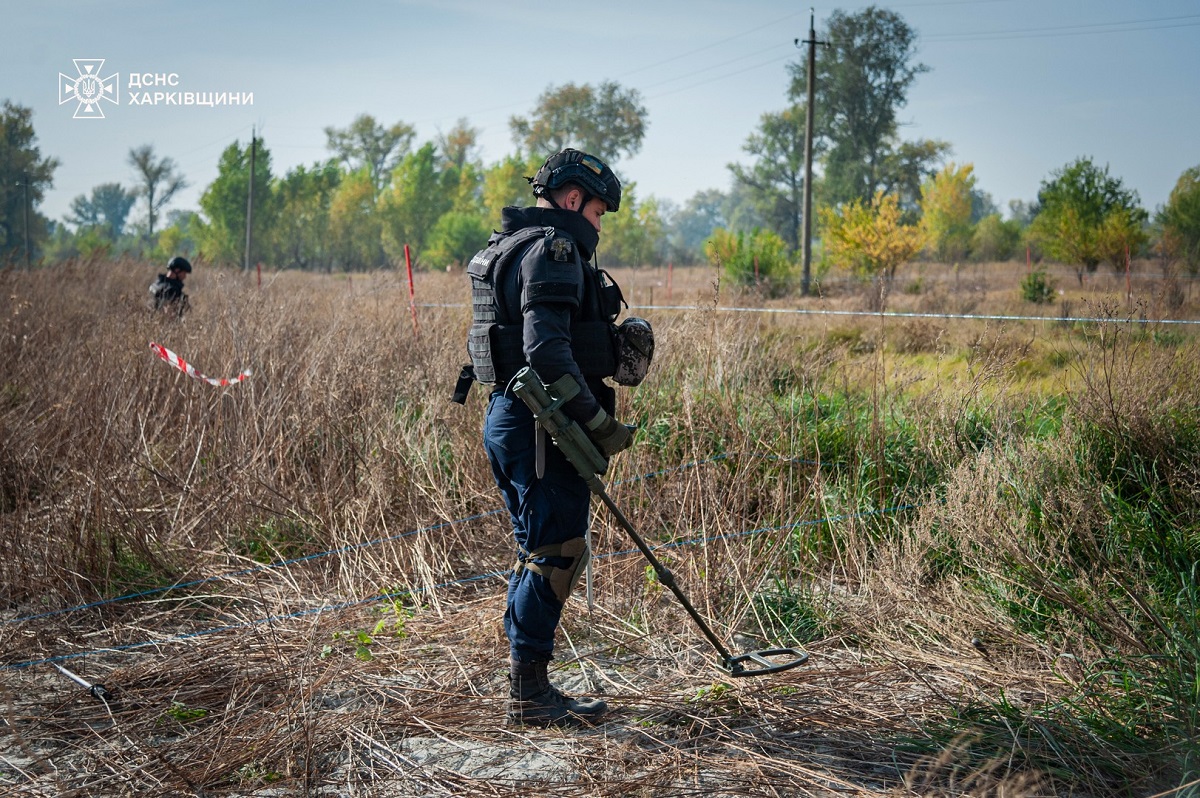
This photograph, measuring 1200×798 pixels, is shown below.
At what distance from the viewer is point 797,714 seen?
3219 mm

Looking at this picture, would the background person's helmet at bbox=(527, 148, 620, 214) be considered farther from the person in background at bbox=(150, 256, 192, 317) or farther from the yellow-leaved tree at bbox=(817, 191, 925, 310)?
the yellow-leaved tree at bbox=(817, 191, 925, 310)

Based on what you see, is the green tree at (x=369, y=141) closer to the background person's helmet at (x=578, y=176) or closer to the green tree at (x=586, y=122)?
the green tree at (x=586, y=122)

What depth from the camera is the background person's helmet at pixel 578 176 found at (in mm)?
3330

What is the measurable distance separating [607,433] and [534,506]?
368 millimetres

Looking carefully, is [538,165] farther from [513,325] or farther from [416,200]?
[513,325]

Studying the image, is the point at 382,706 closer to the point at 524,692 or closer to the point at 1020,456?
the point at 524,692

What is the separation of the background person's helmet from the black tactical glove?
2.48 feet

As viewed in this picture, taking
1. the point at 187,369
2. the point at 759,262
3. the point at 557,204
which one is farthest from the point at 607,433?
the point at 759,262

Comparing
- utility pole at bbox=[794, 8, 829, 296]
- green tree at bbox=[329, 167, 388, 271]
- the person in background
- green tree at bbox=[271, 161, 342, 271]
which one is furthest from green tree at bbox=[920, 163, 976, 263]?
the person in background

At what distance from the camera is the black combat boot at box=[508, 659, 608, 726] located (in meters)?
3.27

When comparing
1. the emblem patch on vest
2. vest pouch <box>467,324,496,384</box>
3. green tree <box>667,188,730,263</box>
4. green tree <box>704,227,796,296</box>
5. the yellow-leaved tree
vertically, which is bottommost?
vest pouch <box>467,324,496,384</box>

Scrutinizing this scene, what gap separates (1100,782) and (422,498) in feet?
11.9

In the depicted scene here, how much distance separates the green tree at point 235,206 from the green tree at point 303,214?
2.86ft

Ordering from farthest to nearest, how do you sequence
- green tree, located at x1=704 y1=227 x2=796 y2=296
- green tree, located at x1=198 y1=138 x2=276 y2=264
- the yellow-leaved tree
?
1. green tree, located at x1=198 y1=138 x2=276 y2=264
2. the yellow-leaved tree
3. green tree, located at x1=704 y1=227 x2=796 y2=296
